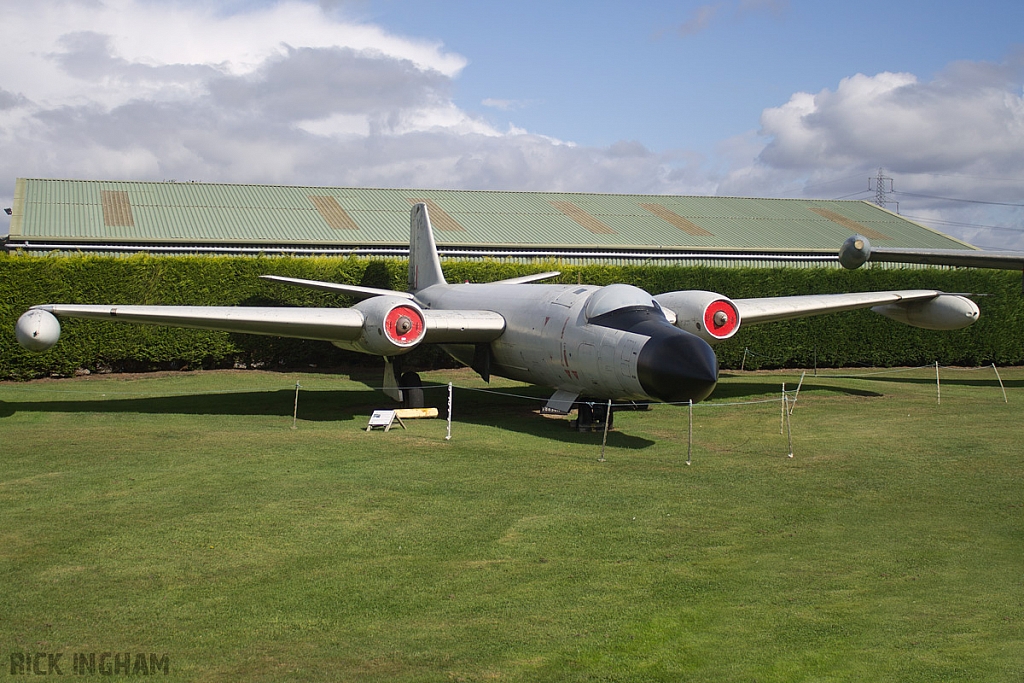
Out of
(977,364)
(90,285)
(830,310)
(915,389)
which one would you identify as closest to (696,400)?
(830,310)

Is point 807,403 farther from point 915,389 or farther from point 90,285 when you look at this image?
point 90,285

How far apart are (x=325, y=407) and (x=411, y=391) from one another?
180 centimetres

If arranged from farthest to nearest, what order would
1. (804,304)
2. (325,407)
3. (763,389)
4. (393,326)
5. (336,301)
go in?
(336,301) < (763,389) < (804,304) < (325,407) < (393,326)

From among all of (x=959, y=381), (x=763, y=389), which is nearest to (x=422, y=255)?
(x=763, y=389)

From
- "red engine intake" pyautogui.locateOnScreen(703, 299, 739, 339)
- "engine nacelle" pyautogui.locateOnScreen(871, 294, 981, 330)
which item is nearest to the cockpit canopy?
"red engine intake" pyautogui.locateOnScreen(703, 299, 739, 339)

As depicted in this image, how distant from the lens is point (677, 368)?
11570 mm

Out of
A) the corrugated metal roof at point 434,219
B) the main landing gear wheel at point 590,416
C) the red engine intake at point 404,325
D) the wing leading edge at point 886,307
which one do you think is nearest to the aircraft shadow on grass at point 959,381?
the wing leading edge at point 886,307

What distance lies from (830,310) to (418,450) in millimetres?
11161

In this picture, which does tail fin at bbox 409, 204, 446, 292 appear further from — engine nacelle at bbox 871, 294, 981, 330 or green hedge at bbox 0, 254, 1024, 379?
engine nacelle at bbox 871, 294, 981, 330

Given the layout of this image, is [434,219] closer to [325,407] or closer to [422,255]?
[422,255]

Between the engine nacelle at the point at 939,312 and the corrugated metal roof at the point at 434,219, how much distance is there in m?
11.0

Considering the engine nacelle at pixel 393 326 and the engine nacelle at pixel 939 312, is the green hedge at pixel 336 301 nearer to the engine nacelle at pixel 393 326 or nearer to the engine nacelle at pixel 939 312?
the engine nacelle at pixel 939 312

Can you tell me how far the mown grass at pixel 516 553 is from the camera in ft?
17.9

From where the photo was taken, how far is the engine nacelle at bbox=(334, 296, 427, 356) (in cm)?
1514
